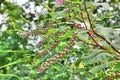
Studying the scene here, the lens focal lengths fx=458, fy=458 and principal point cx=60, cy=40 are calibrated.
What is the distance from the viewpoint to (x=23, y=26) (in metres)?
7.57

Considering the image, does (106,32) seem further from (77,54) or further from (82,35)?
(77,54)

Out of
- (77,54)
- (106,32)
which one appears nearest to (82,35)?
(106,32)

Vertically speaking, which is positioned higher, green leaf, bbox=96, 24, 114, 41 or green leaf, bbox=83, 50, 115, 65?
green leaf, bbox=96, 24, 114, 41

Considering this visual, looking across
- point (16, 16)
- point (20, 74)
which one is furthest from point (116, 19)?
point (20, 74)

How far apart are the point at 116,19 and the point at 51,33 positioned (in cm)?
555

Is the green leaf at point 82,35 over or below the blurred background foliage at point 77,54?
over

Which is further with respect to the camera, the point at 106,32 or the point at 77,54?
the point at 77,54

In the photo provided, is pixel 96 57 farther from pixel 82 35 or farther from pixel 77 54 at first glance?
pixel 77 54

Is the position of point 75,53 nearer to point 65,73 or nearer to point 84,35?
point 65,73

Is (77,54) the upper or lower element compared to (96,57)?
lower

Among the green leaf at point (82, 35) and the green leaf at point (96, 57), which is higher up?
the green leaf at point (82, 35)

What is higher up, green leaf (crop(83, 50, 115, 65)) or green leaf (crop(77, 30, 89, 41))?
green leaf (crop(77, 30, 89, 41))

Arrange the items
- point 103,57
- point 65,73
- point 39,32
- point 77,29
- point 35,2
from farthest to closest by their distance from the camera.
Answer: point 35,2 → point 65,73 → point 39,32 → point 77,29 → point 103,57

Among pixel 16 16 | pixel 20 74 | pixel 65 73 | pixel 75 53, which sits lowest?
pixel 16 16
